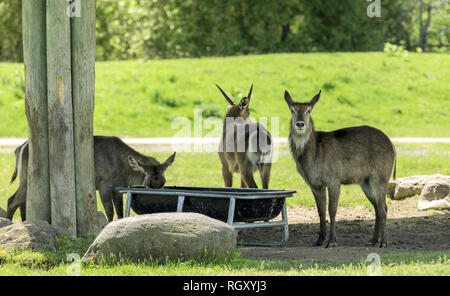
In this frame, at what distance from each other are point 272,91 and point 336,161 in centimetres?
1956

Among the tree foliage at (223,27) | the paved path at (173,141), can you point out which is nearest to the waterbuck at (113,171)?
the paved path at (173,141)

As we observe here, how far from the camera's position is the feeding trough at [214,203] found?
9.35m

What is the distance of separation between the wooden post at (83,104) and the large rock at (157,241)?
1.72m

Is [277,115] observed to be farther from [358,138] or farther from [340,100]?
[358,138]

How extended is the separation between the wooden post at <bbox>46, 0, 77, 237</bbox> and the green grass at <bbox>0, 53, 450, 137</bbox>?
15207 mm

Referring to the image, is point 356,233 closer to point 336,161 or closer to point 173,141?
point 336,161

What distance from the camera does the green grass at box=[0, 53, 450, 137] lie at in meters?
26.2

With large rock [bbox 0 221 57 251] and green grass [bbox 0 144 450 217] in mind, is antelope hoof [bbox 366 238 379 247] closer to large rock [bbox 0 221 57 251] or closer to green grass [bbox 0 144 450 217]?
green grass [bbox 0 144 450 217]

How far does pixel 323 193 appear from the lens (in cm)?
1017

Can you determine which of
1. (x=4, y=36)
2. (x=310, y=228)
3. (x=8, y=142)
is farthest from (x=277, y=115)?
(x=4, y=36)

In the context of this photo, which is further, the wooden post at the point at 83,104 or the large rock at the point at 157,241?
the wooden post at the point at 83,104

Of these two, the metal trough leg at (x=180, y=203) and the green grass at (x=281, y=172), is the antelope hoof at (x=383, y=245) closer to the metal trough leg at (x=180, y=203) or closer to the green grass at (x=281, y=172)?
the metal trough leg at (x=180, y=203)

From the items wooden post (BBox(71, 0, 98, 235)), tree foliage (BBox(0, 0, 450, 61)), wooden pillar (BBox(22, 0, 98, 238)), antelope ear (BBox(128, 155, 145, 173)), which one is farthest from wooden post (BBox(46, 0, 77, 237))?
tree foliage (BBox(0, 0, 450, 61))

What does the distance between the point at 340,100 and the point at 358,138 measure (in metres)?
19.4
